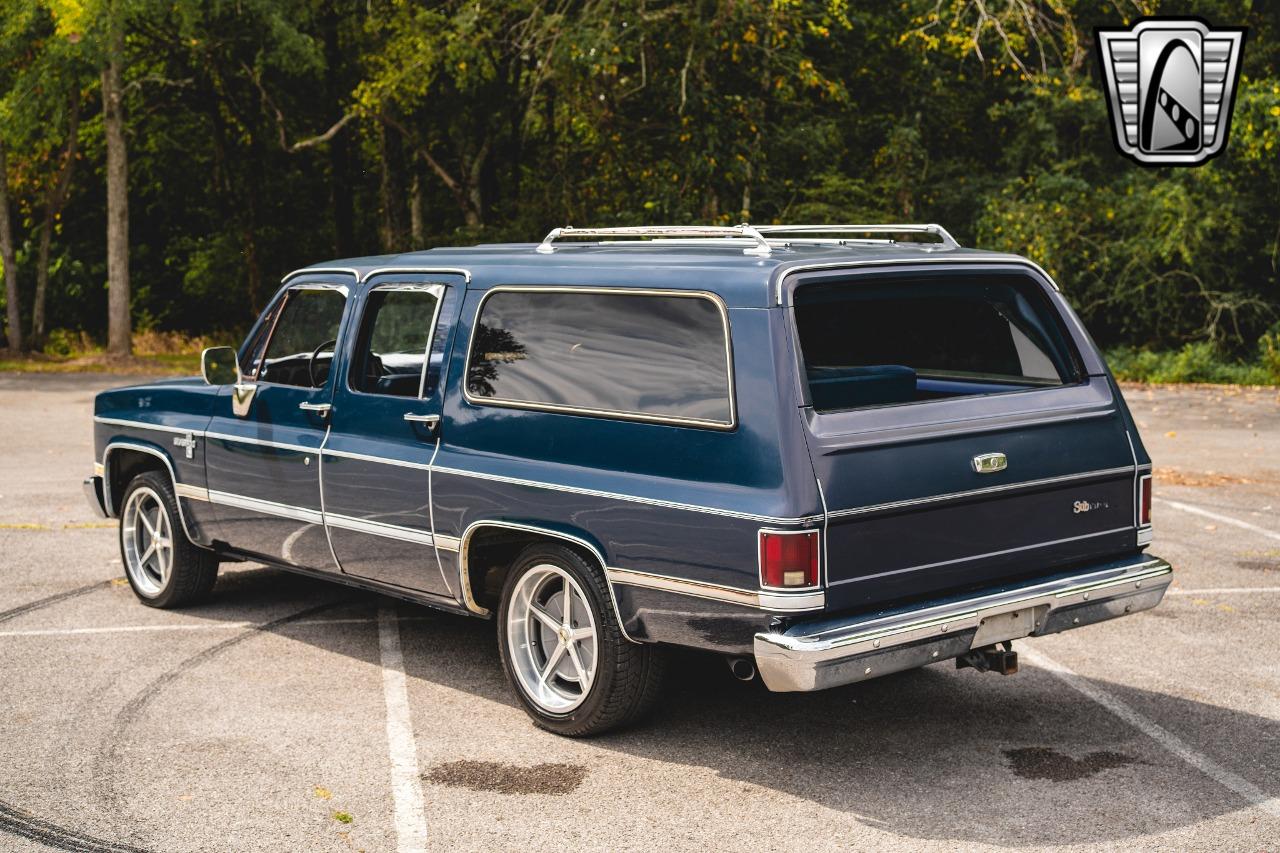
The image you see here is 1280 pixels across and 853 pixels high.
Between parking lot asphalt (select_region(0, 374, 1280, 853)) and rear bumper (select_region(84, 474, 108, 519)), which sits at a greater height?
rear bumper (select_region(84, 474, 108, 519))

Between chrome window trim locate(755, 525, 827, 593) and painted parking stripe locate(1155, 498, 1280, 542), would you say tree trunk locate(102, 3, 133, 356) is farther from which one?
chrome window trim locate(755, 525, 827, 593)

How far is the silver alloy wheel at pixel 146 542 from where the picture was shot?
8.21 meters

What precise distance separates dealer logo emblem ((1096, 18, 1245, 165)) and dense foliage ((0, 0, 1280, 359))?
1.46 ft

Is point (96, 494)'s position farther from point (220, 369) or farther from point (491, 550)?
point (491, 550)

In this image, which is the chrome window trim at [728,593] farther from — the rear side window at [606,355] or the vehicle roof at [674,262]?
the vehicle roof at [674,262]

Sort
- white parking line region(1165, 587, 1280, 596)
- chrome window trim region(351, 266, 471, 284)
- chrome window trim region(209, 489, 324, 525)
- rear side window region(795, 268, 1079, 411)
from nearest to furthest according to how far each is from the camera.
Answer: rear side window region(795, 268, 1079, 411) < chrome window trim region(351, 266, 471, 284) < chrome window trim region(209, 489, 324, 525) < white parking line region(1165, 587, 1280, 596)

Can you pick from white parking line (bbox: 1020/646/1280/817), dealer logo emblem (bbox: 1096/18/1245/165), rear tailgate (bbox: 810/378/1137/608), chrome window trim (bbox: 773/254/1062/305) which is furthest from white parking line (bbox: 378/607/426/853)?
dealer logo emblem (bbox: 1096/18/1245/165)

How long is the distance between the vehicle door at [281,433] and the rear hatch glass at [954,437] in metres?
2.34

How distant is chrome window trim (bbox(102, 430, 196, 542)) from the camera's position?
7.92m

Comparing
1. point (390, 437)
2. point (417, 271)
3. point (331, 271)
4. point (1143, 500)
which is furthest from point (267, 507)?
point (1143, 500)

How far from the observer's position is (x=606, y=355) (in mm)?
5777

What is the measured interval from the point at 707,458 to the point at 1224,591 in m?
4.64

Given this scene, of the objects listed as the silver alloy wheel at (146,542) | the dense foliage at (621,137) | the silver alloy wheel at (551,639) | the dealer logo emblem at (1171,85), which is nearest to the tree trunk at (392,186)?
the dense foliage at (621,137)

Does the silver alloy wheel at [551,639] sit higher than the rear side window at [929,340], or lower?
lower
